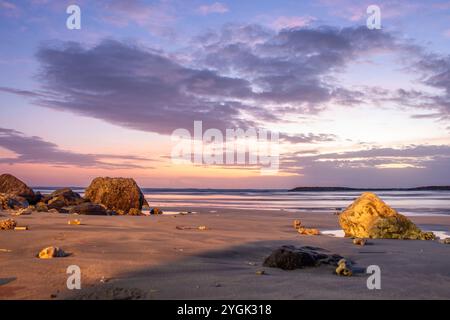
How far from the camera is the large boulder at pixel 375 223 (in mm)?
10062

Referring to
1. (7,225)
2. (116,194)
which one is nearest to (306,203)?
(116,194)

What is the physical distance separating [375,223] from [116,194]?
36.9 ft

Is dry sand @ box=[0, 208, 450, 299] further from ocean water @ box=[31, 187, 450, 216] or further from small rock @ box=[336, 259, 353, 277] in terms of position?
ocean water @ box=[31, 187, 450, 216]

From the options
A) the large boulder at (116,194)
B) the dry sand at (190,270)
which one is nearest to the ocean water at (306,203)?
the large boulder at (116,194)

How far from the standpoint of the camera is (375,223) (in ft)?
34.5

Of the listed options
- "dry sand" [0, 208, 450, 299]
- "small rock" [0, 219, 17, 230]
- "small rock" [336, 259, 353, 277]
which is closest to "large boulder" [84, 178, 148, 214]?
"small rock" [0, 219, 17, 230]

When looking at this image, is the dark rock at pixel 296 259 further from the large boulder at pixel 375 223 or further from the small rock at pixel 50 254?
the large boulder at pixel 375 223

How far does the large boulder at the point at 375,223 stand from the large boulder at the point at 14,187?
49.6 ft

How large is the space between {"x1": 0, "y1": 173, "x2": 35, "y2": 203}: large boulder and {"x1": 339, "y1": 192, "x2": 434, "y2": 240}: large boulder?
1511 cm

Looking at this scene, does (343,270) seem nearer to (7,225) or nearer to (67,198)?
(7,225)
